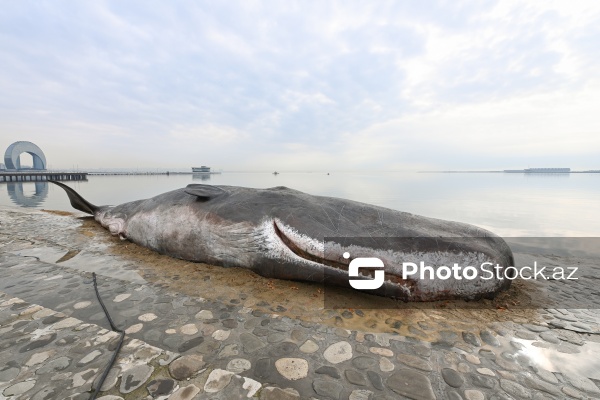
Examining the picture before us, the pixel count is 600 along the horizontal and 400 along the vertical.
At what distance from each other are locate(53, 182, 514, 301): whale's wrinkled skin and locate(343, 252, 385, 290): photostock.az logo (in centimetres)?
8

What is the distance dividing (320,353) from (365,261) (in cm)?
180

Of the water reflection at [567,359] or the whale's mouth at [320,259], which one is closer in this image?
the water reflection at [567,359]

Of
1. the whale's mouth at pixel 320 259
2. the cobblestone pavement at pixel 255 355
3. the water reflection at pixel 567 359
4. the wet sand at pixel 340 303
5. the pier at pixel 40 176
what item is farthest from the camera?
the pier at pixel 40 176

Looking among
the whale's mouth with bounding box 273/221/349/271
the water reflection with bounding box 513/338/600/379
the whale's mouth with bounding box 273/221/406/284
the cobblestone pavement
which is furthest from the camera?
the whale's mouth with bounding box 273/221/349/271

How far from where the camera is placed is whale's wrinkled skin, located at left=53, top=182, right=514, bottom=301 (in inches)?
169

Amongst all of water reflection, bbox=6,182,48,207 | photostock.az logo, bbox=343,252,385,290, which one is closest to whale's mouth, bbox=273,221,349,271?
photostock.az logo, bbox=343,252,385,290

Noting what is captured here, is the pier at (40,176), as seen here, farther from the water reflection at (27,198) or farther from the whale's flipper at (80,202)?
the whale's flipper at (80,202)

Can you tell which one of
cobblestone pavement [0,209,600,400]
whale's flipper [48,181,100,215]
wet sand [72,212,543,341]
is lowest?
wet sand [72,212,543,341]

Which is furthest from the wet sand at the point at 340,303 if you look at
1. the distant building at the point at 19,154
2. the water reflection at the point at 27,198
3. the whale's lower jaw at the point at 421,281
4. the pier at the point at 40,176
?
the distant building at the point at 19,154

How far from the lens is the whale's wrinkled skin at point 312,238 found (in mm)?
4285

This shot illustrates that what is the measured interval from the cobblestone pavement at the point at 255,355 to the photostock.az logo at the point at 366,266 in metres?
1.03

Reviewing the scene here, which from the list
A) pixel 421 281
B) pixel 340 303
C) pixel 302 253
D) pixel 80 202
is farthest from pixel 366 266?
pixel 80 202

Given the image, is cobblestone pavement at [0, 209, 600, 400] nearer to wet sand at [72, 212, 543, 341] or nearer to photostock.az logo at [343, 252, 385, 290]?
wet sand at [72, 212, 543, 341]

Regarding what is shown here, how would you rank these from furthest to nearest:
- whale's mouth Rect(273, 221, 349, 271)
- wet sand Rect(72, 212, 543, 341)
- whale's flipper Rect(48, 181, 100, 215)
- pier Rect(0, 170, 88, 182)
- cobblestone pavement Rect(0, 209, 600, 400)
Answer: pier Rect(0, 170, 88, 182), whale's flipper Rect(48, 181, 100, 215), whale's mouth Rect(273, 221, 349, 271), wet sand Rect(72, 212, 543, 341), cobblestone pavement Rect(0, 209, 600, 400)
